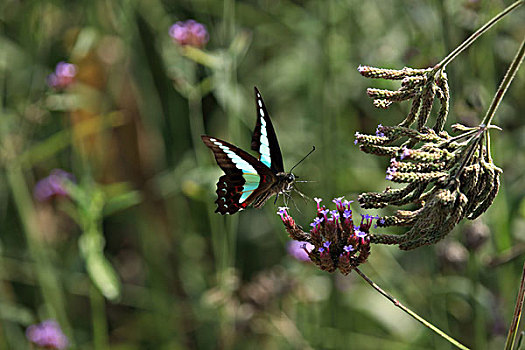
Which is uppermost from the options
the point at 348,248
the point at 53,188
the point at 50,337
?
the point at 53,188

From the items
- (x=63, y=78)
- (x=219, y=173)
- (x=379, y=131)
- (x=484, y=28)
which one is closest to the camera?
(x=484, y=28)

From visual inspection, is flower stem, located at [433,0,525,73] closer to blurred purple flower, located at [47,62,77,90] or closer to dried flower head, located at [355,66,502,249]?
dried flower head, located at [355,66,502,249]

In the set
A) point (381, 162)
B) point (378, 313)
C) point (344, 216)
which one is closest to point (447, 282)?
point (378, 313)

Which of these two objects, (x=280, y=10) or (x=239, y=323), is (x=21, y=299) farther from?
(x=280, y=10)

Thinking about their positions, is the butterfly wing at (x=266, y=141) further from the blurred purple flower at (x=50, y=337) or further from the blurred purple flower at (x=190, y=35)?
the blurred purple flower at (x=50, y=337)

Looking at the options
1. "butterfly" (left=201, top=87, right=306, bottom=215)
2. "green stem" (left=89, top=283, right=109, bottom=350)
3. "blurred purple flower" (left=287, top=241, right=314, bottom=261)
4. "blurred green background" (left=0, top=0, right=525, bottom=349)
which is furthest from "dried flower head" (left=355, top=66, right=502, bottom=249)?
"green stem" (left=89, top=283, right=109, bottom=350)

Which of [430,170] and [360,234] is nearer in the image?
[430,170]

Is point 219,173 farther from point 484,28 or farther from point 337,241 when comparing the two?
point 484,28

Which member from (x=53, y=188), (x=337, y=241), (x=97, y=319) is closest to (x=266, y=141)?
(x=337, y=241)
